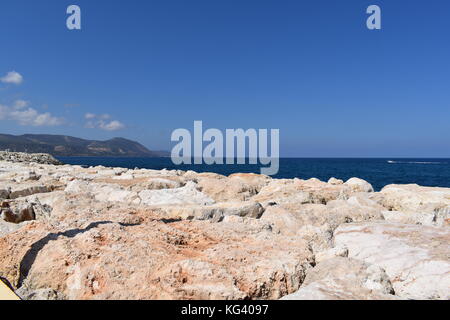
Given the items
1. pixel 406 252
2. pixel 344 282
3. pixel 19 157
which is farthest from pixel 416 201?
pixel 19 157

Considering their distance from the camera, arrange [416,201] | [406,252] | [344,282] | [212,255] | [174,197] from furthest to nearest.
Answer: [416,201] < [174,197] < [406,252] < [212,255] < [344,282]

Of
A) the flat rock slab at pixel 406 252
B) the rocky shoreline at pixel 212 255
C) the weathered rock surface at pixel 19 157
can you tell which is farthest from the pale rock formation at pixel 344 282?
the weathered rock surface at pixel 19 157

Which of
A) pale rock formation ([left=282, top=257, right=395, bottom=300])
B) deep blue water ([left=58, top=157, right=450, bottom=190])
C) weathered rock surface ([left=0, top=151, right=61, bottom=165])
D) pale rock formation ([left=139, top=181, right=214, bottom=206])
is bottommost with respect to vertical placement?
deep blue water ([left=58, top=157, right=450, bottom=190])

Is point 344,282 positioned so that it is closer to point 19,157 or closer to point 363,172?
point 19,157

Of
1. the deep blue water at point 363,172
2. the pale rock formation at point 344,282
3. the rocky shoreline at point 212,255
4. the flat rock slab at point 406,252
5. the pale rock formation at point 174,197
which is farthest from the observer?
the deep blue water at point 363,172

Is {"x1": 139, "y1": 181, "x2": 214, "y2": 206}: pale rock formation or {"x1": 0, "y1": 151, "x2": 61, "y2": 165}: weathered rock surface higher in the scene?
{"x1": 0, "y1": 151, "x2": 61, "y2": 165}: weathered rock surface

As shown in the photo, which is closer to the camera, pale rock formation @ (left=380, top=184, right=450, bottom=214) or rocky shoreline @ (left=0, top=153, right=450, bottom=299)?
rocky shoreline @ (left=0, top=153, right=450, bottom=299)

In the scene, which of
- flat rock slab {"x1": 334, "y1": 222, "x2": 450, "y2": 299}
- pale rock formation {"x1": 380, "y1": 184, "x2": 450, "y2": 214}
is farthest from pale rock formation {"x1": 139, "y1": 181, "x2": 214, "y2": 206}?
pale rock formation {"x1": 380, "y1": 184, "x2": 450, "y2": 214}

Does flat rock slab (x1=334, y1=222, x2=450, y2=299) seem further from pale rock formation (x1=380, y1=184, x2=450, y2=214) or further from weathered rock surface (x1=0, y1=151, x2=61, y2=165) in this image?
weathered rock surface (x1=0, y1=151, x2=61, y2=165)

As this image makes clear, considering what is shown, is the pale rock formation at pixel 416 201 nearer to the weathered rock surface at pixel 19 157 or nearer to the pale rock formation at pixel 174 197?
the pale rock formation at pixel 174 197

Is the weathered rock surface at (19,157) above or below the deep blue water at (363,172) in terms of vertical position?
above

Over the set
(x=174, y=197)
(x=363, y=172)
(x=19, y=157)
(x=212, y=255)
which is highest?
(x=19, y=157)
